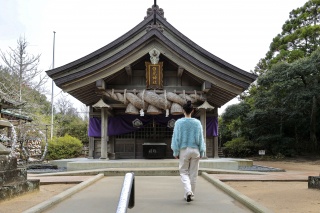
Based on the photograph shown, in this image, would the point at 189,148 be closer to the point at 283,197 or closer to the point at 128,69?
the point at 283,197

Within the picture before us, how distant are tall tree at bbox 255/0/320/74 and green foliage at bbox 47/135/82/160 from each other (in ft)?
64.6

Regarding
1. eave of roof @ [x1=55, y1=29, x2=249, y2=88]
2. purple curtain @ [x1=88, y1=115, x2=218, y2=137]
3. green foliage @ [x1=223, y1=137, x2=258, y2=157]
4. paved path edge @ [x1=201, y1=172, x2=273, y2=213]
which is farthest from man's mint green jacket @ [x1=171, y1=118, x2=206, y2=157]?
green foliage @ [x1=223, y1=137, x2=258, y2=157]

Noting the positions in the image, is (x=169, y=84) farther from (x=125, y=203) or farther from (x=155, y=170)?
(x=125, y=203)

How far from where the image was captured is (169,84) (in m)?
14.7

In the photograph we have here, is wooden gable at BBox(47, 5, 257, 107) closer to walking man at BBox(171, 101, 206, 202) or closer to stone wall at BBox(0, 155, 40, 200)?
stone wall at BBox(0, 155, 40, 200)

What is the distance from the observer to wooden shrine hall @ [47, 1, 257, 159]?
13156 mm

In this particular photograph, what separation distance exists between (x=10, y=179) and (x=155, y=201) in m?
2.91

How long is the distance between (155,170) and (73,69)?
21.7ft

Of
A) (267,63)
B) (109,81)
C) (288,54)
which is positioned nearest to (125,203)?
(109,81)

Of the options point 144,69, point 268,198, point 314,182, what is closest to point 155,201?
point 268,198

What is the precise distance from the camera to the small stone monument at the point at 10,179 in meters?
6.00

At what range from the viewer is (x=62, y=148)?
21266 millimetres

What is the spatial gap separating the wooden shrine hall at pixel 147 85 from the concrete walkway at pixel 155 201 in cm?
579

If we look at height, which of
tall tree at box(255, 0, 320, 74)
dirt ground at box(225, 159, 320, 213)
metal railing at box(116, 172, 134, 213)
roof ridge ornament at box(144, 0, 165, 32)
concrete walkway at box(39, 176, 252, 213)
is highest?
tall tree at box(255, 0, 320, 74)
